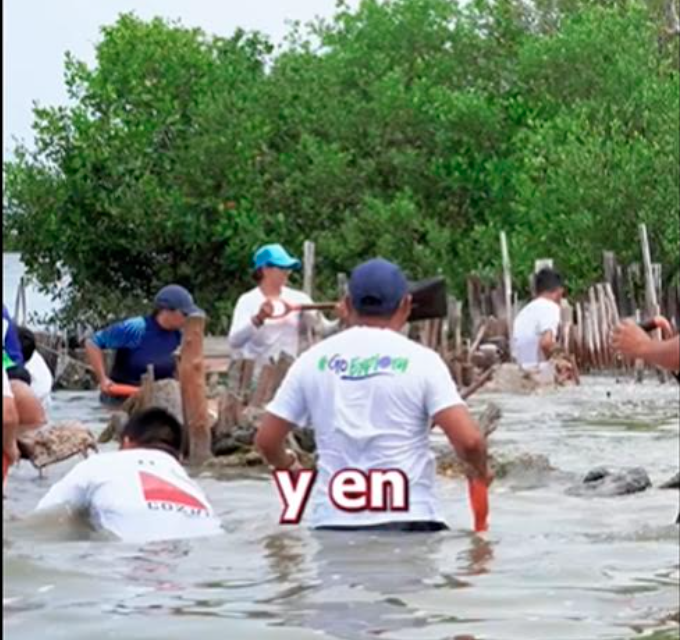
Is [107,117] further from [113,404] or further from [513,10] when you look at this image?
[113,404]

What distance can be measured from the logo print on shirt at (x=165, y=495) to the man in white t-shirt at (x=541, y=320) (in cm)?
916

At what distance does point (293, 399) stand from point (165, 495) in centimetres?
148

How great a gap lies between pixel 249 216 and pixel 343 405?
97.2 feet

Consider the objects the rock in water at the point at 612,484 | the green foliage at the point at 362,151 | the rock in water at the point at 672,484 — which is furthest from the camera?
the green foliage at the point at 362,151

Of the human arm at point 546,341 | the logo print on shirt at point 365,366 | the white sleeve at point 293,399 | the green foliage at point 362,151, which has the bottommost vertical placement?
the white sleeve at point 293,399

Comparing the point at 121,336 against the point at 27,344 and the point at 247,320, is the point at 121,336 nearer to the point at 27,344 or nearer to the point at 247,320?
the point at 247,320

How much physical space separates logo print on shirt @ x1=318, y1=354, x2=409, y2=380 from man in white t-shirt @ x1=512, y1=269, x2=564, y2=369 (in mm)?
10519

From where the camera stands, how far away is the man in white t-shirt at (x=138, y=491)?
9.25 meters

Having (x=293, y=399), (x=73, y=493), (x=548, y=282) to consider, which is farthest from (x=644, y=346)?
(x=548, y=282)

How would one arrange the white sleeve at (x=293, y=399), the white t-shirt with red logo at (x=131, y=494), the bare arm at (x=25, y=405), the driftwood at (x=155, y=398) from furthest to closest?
1. the driftwood at (x=155, y=398)
2. the bare arm at (x=25, y=405)
3. the white t-shirt with red logo at (x=131, y=494)
4. the white sleeve at (x=293, y=399)

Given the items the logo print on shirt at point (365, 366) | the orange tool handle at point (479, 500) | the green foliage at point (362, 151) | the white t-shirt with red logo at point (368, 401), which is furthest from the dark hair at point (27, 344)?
the green foliage at point (362, 151)

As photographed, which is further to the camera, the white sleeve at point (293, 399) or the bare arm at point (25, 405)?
the bare arm at point (25, 405)

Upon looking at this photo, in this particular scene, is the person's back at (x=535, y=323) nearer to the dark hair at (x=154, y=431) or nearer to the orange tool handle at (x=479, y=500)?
the dark hair at (x=154, y=431)

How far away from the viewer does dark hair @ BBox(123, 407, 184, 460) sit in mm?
9547
